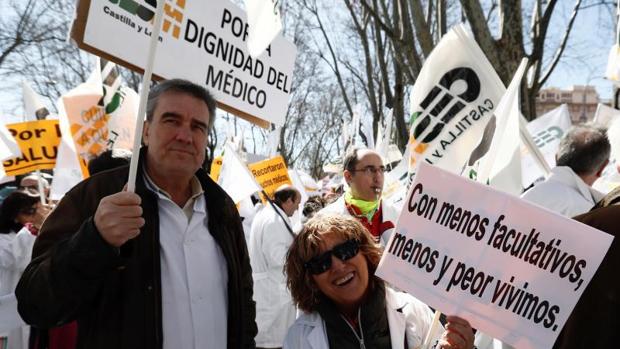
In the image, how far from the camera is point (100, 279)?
5.53ft

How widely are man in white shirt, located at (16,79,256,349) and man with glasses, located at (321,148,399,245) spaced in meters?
1.71

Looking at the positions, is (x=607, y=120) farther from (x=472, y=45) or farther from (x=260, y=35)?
(x=260, y=35)

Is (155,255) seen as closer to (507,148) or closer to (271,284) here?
(507,148)

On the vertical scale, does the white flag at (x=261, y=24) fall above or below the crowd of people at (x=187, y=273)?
above

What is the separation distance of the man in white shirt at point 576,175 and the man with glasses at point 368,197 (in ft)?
3.25

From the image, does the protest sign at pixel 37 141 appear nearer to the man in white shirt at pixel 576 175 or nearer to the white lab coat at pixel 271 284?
the white lab coat at pixel 271 284

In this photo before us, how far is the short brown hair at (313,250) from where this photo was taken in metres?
2.26

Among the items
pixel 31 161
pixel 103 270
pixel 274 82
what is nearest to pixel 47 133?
pixel 31 161

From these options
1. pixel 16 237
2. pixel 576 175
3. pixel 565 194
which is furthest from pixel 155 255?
pixel 16 237

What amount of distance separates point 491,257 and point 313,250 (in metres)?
0.76

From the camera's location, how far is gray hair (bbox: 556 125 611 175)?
3557 millimetres

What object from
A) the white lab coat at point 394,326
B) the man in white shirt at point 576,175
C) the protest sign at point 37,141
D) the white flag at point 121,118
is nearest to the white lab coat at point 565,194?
the man in white shirt at point 576,175

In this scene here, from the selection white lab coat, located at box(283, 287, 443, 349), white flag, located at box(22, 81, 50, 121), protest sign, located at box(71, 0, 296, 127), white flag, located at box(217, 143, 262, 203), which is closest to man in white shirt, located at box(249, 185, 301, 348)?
white flag, located at box(217, 143, 262, 203)

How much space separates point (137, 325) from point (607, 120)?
610 cm
